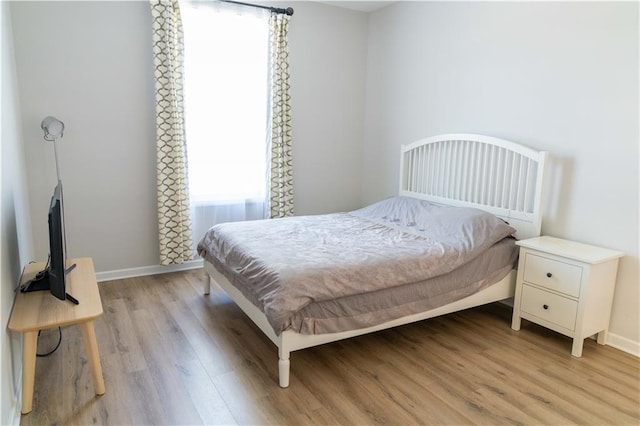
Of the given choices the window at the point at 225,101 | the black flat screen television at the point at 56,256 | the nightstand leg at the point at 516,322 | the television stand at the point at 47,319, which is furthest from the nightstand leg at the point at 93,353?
the nightstand leg at the point at 516,322

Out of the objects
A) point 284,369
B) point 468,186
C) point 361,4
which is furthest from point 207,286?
point 361,4

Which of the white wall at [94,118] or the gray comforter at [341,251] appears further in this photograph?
the white wall at [94,118]

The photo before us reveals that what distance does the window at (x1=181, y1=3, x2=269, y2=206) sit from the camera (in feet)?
12.7

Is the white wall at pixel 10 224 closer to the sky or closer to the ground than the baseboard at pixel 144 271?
closer to the sky

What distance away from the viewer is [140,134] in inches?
149

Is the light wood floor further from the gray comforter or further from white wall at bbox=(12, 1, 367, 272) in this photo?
white wall at bbox=(12, 1, 367, 272)

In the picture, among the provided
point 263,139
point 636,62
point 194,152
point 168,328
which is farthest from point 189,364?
point 636,62

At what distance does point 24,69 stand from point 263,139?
2.03 m

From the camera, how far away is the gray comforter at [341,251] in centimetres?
228

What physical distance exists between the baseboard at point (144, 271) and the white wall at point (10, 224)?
0.64 meters

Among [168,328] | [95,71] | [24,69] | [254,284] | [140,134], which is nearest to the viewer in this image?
[254,284]

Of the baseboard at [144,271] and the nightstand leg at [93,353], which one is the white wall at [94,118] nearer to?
the baseboard at [144,271]

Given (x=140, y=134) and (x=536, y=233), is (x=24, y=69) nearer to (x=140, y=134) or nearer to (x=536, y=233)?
(x=140, y=134)

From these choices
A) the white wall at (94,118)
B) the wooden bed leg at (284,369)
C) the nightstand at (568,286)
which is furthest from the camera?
the white wall at (94,118)
